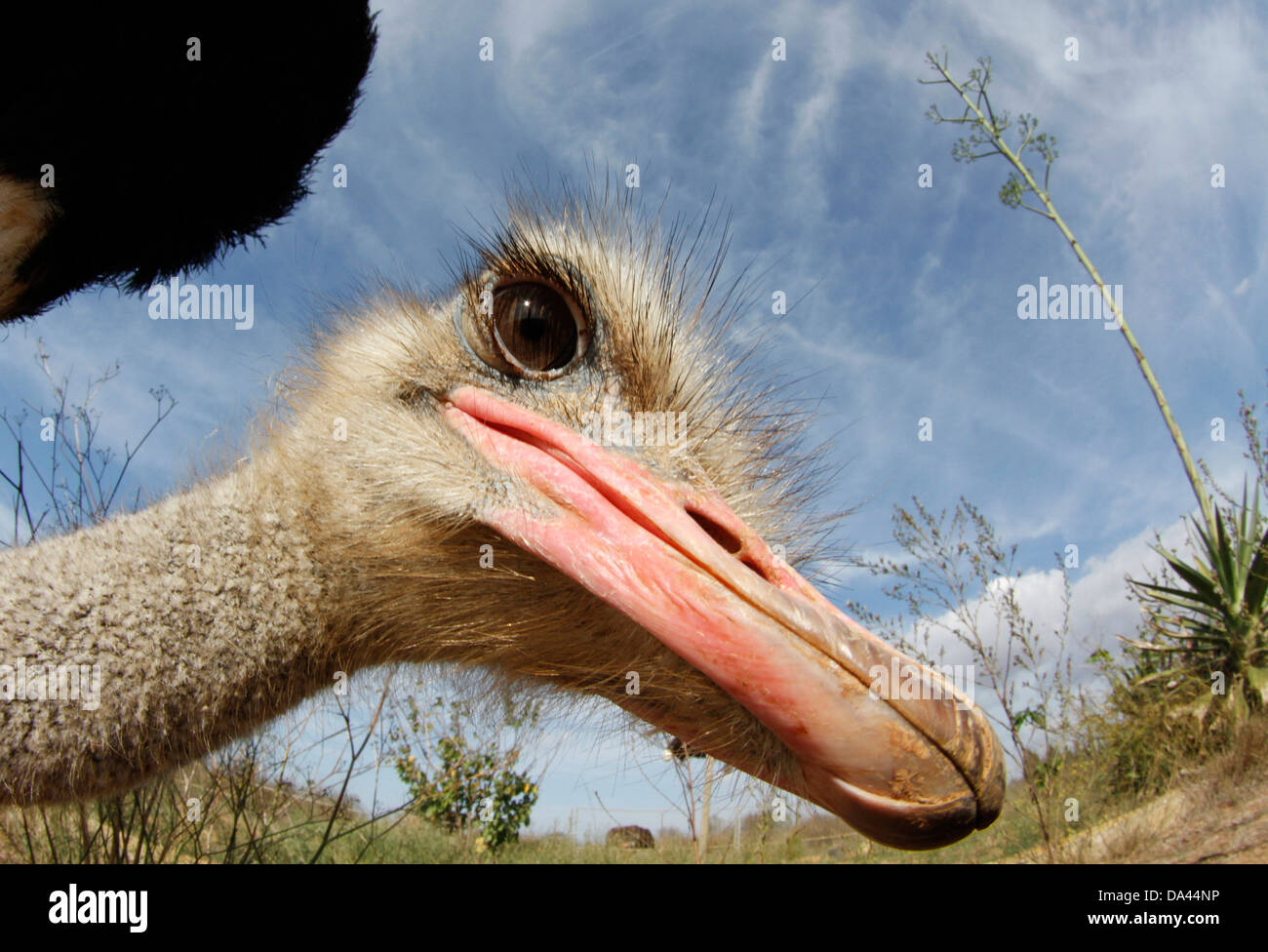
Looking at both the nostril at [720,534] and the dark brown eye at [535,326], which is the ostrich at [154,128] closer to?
the dark brown eye at [535,326]

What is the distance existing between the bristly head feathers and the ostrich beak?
0.32 ft

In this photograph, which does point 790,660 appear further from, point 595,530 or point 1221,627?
point 1221,627

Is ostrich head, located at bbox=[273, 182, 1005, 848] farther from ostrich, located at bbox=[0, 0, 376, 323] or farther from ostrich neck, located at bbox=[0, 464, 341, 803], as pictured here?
ostrich, located at bbox=[0, 0, 376, 323]

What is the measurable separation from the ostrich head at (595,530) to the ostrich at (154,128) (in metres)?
1.56

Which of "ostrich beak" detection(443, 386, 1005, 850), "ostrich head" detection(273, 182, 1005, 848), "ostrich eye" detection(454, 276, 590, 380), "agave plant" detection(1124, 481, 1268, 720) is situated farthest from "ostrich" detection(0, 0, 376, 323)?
"agave plant" detection(1124, 481, 1268, 720)

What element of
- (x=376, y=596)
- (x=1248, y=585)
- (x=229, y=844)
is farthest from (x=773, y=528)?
(x=1248, y=585)

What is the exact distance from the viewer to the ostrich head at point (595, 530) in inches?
48.4

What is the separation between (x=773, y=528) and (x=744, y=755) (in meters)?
0.79

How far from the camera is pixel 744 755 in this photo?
1.45m

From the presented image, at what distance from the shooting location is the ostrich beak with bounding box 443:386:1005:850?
119 centimetres

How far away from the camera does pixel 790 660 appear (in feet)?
4.04

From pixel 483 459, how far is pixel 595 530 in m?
0.30

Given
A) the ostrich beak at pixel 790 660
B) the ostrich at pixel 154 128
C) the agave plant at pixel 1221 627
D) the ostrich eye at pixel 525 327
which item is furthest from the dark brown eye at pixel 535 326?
the agave plant at pixel 1221 627

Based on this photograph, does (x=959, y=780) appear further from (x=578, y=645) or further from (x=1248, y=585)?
(x=1248, y=585)
